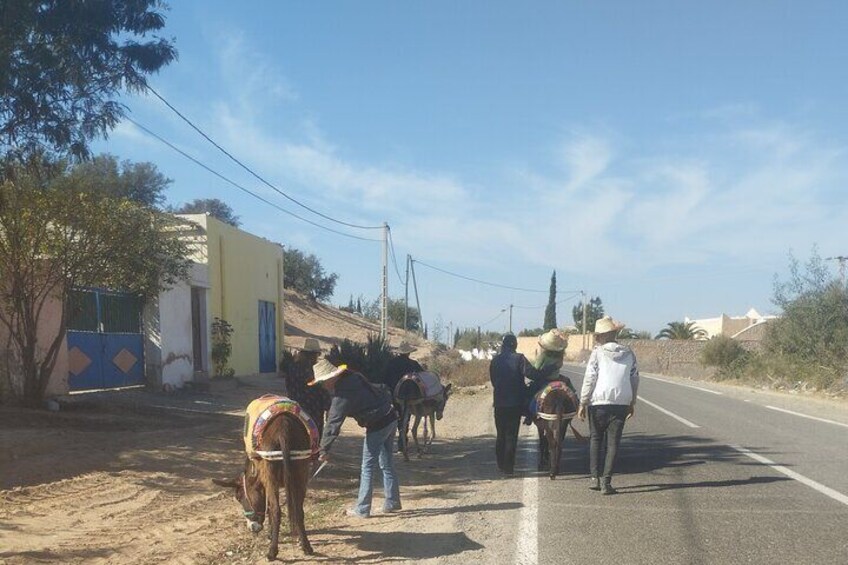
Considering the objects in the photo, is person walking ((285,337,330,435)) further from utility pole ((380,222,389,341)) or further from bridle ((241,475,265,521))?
utility pole ((380,222,389,341))

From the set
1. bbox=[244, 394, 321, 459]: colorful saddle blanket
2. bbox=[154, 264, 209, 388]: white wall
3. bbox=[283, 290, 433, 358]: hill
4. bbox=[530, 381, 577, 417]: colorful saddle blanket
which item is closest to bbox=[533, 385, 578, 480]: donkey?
bbox=[530, 381, 577, 417]: colorful saddle blanket

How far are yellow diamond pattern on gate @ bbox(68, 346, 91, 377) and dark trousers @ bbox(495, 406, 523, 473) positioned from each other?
963 cm

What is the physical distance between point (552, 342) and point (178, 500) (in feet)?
15.6

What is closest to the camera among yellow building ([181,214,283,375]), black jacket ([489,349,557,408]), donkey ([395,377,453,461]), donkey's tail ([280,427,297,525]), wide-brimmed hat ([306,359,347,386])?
donkey's tail ([280,427,297,525])

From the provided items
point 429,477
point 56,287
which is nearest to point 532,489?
point 429,477

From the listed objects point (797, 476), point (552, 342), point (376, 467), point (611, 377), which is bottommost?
point (797, 476)

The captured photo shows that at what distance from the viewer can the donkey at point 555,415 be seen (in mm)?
9148

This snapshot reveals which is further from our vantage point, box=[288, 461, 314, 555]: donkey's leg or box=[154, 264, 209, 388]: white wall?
box=[154, 264, 209, 388]: white wall

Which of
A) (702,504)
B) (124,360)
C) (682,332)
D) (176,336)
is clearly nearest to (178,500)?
(702,504)

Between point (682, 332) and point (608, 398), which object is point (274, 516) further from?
point (682, 332)

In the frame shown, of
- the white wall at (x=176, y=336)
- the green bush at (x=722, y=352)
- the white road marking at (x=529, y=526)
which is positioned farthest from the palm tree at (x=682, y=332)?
the white road marking at (x=529, y=526)

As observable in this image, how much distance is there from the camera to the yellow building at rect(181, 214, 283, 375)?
75.5ft

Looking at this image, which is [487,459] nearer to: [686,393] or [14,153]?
[14,153]

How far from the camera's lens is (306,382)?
335 inches
